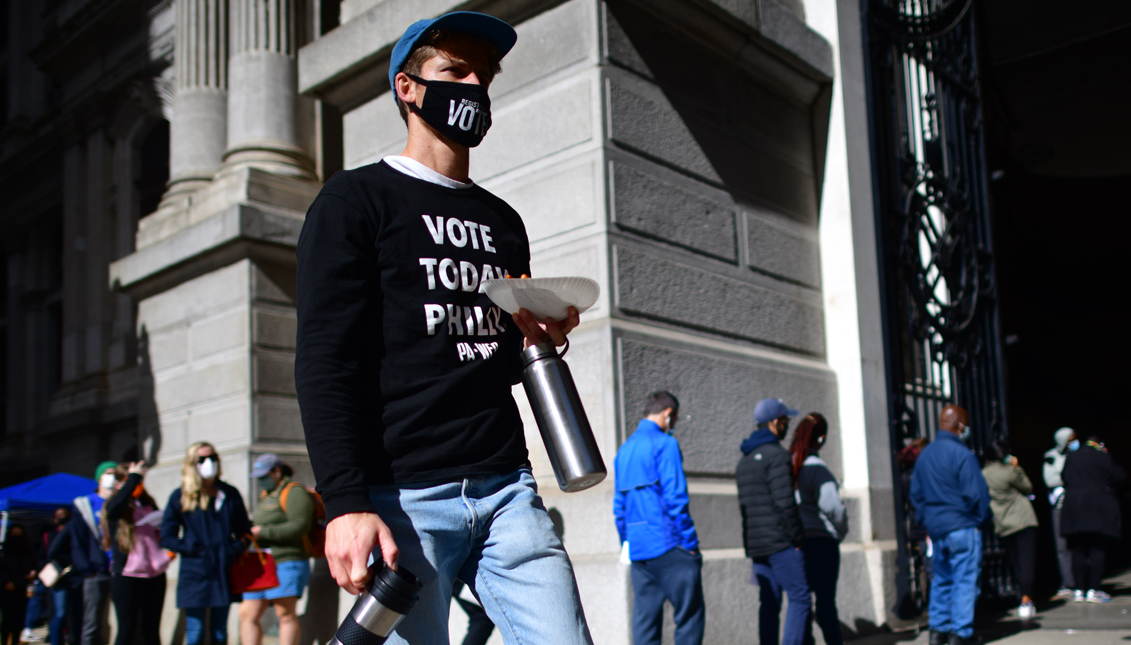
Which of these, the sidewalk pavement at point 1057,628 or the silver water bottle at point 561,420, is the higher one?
the silver water bottle at point 561,420

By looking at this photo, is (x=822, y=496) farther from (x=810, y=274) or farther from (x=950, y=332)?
(x=950, y=332)

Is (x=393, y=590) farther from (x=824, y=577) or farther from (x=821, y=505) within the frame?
(x=824, y=577)

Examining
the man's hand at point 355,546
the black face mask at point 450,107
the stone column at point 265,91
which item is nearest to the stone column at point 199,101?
the stone column at point 265,91

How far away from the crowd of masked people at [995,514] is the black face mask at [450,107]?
582 cm

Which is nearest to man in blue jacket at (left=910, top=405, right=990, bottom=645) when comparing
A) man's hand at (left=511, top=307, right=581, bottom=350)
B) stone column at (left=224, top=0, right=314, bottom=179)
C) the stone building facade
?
the stone building facade

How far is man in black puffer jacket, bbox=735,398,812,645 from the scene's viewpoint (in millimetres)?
6059

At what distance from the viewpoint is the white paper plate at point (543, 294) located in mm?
2154

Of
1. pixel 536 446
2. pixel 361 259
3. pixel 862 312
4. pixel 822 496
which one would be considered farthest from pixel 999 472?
pixel 361 259

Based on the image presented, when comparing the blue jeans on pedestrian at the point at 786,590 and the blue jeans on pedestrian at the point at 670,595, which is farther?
the blue jeans on pedestrian at the point at 786,590

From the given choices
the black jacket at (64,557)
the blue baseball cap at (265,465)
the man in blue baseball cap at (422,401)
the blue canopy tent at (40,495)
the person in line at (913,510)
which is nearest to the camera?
the man in blue baseball cap at (422,401)

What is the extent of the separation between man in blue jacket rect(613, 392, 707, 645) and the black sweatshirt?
11.3ft

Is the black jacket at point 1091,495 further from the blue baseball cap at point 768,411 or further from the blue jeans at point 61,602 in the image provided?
the blue jeans at point 61,602

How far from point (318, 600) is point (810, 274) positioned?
4596 mm

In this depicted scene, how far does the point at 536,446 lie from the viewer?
21.9 feet
